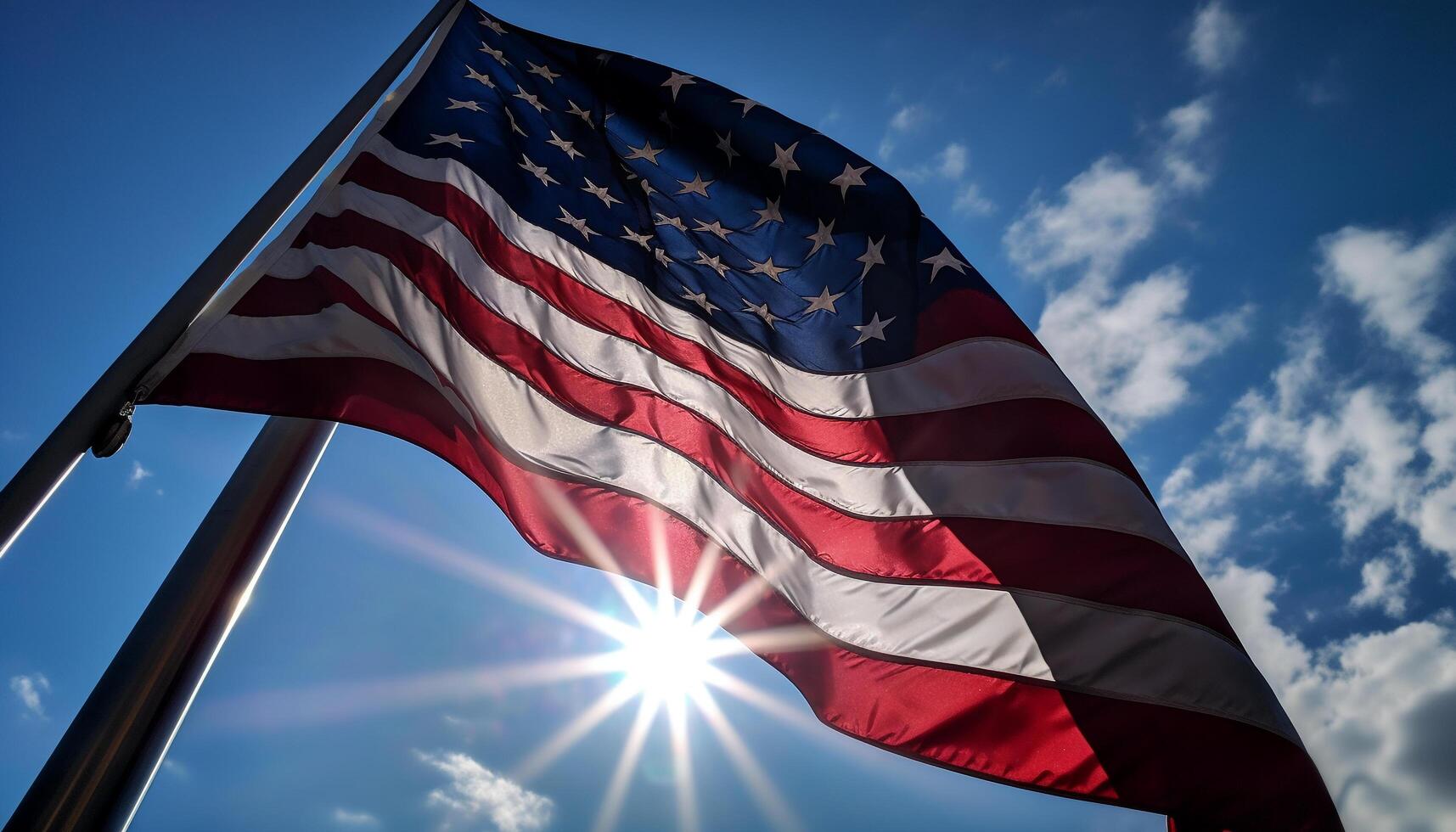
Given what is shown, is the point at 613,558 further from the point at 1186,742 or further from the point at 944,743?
the point at 1186,742

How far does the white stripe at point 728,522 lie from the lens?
452 cm

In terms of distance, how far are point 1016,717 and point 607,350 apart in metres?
3.01

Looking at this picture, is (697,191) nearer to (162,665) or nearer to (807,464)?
(807,464)

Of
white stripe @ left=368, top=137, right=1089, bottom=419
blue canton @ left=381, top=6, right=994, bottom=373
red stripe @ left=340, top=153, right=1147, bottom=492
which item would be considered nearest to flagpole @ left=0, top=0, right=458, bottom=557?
red stripe @ left=340, top=153, right=1147, bottom=492

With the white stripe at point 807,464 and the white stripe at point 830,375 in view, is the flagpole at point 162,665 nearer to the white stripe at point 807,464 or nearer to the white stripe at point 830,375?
the white stripe at point 807,464

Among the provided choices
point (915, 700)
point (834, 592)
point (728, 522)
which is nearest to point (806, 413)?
point (728, 522)

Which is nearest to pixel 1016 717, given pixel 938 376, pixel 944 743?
pixel 944 743

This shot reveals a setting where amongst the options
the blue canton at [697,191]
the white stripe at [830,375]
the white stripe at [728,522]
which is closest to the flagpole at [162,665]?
the white stripe at [728,522]

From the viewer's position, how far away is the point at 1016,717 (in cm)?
446

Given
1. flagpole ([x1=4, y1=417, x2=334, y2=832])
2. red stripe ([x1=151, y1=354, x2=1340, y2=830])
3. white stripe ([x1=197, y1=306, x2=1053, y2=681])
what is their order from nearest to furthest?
flagpole ([x1=4, y1=417, x2=334, y2=832]) → red stripe ([x1=151, y1=354, x2=1340, y2=830]) → white stripe ([x1=197, y1=306, x2=1053, y2=681])

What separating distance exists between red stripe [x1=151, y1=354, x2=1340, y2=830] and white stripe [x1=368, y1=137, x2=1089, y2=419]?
1.37 meters

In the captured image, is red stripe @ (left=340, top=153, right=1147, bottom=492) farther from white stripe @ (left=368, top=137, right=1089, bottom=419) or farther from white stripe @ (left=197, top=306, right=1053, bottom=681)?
white stripe @ (left=197, top=306, right=1053, bottom=681)

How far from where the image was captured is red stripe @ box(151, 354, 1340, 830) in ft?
12.6

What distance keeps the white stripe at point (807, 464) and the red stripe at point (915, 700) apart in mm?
740
